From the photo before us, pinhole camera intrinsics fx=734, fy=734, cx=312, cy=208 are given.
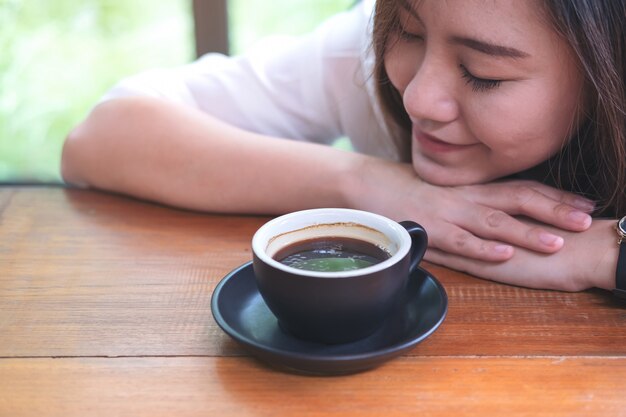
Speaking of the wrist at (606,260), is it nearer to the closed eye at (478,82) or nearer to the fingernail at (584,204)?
the fingernail at (584,204)

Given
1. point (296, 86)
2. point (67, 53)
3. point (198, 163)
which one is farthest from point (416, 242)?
point (67, 53)

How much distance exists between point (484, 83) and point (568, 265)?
0.22 meters

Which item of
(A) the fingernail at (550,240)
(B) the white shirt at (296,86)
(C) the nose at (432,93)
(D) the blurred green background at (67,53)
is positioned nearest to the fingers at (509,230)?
(A) the fingernail at (550,240)

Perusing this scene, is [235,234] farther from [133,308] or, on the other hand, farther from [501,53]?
[501,53]

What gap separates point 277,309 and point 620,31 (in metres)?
0.48

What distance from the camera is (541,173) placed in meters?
1.01

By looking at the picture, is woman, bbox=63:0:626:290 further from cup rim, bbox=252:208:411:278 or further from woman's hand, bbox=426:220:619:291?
cup rim, bbox=252:208:411:278

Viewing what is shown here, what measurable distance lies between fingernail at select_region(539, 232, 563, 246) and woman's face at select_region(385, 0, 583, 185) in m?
0.11

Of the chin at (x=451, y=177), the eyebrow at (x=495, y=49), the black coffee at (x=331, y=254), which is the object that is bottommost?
the chin at (x=451, y=177)

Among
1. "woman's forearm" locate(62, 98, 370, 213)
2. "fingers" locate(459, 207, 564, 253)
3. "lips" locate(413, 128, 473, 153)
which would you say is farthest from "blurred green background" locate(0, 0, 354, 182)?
"fingers" locate(459, 207, 564, 253)

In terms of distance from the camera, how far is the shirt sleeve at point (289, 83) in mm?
1187

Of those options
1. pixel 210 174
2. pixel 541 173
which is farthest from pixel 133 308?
pixel 541 173

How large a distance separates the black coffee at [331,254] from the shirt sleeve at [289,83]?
499 mm

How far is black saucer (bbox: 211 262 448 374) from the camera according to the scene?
62 centimetres
